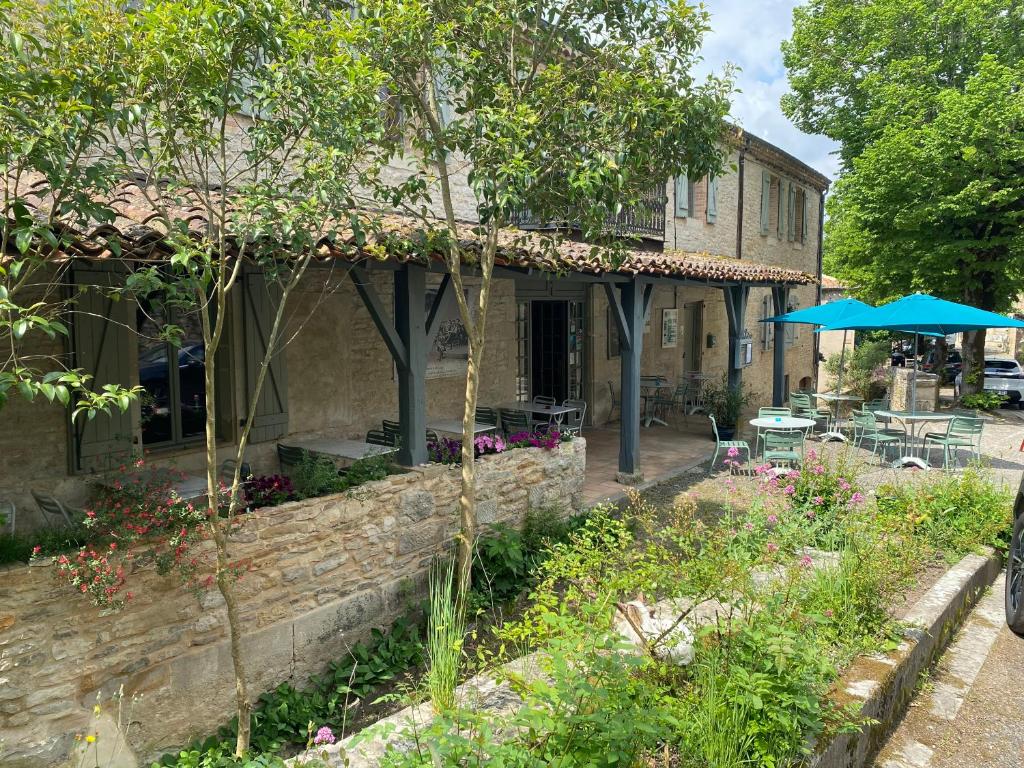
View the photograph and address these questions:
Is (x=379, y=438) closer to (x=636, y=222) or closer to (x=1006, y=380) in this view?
(x=636, y=222)

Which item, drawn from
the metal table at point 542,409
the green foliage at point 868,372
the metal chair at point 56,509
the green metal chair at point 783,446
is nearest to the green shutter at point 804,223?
the green foliage at point 868,372

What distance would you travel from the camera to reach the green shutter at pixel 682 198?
13852mm

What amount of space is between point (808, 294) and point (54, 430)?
773 inches

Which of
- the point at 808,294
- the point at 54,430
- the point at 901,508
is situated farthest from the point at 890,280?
the point at 54,430

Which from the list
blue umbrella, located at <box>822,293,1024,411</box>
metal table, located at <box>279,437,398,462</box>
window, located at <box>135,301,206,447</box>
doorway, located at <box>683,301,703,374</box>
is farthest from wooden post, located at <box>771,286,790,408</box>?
window, located at <box>135,301,206,447</box>

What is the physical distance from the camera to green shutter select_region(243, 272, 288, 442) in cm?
655

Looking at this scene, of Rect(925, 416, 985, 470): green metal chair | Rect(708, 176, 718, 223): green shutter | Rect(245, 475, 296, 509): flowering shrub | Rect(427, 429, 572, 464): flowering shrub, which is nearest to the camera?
Rect(245, 475, 296, 509): flowering shrub

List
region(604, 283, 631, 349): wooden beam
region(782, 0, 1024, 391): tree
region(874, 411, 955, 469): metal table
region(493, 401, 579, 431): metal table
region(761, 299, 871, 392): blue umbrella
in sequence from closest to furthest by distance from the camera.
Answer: region(604, 283, 631, 349): wooden beam
region(493, 401, 579, 431): metal table
region(874, 411, 955, 469): metal table
region(761, 299, 871, 392): blue umbrella
region(782, 0, 1024, 391): tree

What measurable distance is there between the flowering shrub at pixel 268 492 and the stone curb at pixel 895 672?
369 centimetres

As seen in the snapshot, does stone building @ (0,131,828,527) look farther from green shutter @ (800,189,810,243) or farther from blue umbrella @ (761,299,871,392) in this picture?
green shutter @ (800,189,810,243)

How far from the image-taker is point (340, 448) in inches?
272

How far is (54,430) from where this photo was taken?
5512 millimetres

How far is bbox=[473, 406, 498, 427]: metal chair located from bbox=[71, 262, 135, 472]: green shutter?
431 cm

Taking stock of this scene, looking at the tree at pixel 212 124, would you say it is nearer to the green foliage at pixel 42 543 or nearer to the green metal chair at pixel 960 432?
the green foliage at pixel 42 543
